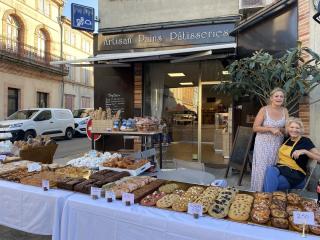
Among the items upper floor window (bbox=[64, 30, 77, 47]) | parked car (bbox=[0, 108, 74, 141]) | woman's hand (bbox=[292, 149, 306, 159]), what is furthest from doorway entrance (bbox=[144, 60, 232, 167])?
upper floor window (bbox=[64, 30, 77, 47])

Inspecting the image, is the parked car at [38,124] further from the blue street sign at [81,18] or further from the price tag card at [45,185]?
the price tag card at [45,185]

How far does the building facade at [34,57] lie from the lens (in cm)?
2217

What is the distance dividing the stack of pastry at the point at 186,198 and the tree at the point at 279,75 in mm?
2477

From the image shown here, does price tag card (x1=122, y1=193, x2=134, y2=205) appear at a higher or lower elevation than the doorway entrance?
lower

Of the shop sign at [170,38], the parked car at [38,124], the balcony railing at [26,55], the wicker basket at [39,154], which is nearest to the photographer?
the wicker basket at [39,154]

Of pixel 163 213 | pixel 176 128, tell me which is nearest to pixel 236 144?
pixel 176 128

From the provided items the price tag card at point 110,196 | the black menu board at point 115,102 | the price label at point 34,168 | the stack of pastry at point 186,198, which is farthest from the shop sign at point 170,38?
the price tag card at point 110,196

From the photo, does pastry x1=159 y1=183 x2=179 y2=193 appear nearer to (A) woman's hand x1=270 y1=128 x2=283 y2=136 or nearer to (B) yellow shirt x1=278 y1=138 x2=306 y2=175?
(B) yellow shirt x1=278 y1=138 x2=306 y2=175

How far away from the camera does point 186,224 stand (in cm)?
225

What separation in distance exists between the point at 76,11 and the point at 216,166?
5.77 meters

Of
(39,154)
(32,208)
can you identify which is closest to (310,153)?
(32,208)

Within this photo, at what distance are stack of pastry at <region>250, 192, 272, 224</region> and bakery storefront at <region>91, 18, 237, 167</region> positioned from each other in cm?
572

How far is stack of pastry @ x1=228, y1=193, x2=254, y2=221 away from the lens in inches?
91.1

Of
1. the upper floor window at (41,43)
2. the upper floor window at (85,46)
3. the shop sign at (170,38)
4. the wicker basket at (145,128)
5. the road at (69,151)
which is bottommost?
the road at (69,151)
